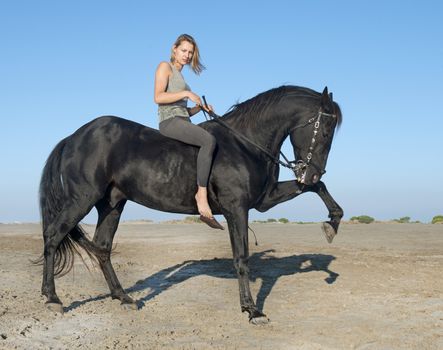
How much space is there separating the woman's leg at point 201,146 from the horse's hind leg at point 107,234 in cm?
150

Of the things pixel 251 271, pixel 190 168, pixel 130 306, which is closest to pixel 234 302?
pixel 130 306

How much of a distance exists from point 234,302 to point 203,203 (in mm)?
1674

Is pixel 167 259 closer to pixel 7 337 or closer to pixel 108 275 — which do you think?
pixel 108 275

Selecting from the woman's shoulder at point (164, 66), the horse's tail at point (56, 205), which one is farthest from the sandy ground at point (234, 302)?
the woman's shoulder at point (164, 66)

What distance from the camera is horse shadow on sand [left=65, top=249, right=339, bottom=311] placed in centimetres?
823

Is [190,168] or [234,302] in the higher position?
[190,168]

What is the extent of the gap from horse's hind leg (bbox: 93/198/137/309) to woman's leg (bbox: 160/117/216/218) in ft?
4.92

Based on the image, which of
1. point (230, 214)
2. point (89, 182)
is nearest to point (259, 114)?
point (230, 214)

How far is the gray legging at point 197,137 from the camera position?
6434mm

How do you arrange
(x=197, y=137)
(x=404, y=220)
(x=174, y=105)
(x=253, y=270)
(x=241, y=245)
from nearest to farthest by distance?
1. (x=241, y=245)
2. (x=197, y=137)
3. (x=174, y=105)
4. (x=253, y=270)
5. (x=404, y=220)

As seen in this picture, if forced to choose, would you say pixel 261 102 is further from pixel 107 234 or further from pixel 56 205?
pixel 56 205

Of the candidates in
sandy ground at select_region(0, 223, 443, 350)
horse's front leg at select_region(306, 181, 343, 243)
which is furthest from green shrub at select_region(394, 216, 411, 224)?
horse's front leg at select_region(306, 181, 343, 243)

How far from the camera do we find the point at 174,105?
685cm

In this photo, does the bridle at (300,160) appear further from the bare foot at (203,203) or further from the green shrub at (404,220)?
the green shrub at (404,220)
